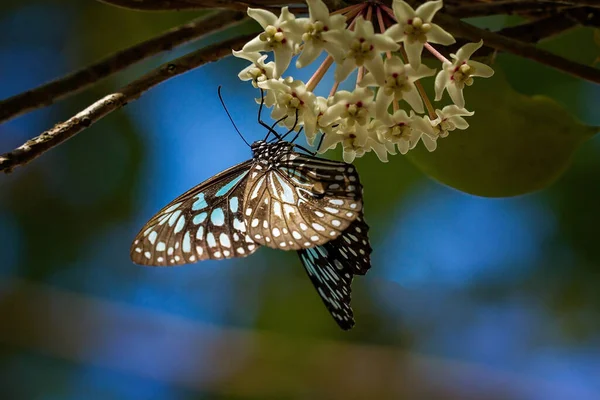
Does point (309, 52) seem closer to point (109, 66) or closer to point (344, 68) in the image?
point (344, 68)

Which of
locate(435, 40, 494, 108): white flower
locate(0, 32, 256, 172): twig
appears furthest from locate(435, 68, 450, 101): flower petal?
locate(0, 32, 256, 172): twig

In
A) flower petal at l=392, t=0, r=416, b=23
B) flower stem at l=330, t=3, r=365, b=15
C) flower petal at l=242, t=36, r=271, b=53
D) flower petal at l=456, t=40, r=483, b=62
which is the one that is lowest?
flower petal at l=392, t=0, r=416, b=23

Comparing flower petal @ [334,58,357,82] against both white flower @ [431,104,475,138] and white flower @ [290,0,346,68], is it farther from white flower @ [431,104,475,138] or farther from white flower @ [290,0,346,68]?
white flower @ [431,104,475,138]

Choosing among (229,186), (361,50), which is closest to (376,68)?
(361,50)

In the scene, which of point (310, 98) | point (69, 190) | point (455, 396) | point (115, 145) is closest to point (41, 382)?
point (69, 190)

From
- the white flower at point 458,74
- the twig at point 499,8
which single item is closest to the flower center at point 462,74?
the white flower at point 458,74

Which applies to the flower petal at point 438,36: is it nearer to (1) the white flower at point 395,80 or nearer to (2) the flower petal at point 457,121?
(1) the white flower at point 395,80
